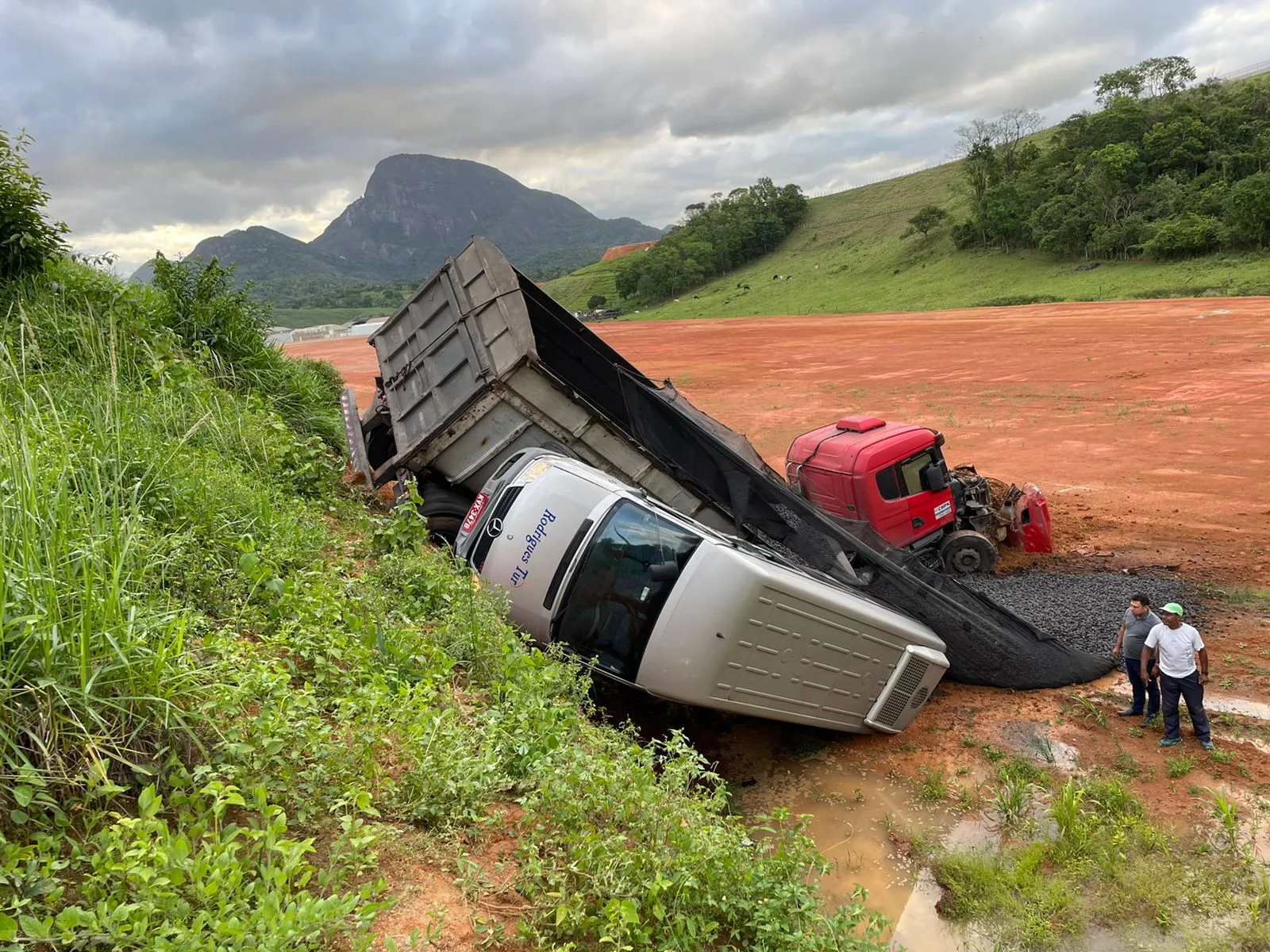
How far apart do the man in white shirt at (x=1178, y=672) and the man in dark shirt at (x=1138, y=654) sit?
13.7 inches

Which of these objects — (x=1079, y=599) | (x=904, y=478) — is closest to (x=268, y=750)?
(x=904, y=478)

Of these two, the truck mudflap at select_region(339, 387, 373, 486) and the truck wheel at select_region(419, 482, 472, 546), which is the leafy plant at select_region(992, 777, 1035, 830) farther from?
the truck mudflap at select_region(339, 387, 373, 486)

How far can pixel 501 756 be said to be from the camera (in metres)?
3.68

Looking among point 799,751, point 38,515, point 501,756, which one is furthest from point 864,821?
point 38,515

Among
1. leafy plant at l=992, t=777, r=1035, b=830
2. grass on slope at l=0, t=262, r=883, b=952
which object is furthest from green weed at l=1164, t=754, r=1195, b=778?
grass on slope at l=0, t=262, r=883, b=952

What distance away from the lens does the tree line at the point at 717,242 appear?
259 feet

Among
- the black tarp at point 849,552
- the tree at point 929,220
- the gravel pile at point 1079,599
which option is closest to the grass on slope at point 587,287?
the tree at point 929,220

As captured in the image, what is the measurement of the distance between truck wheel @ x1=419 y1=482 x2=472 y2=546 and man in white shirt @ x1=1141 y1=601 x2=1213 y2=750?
6391 mm

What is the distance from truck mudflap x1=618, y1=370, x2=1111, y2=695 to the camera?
6.79m

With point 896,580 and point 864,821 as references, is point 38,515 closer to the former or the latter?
point 864,821

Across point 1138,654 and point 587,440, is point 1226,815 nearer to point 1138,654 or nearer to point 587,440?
point 1138,654

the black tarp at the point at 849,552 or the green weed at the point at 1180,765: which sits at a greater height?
the black tarp at the point at 849,552

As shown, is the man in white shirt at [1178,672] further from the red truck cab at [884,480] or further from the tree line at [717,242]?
the tree line at [717,242]

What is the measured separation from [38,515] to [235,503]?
2.30 m
